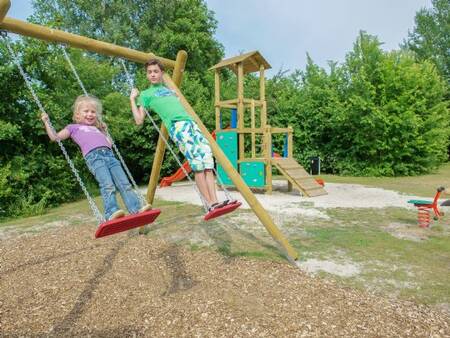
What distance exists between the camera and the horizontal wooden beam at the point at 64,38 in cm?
383

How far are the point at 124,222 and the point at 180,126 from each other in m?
1.51

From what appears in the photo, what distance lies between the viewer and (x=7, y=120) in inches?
366

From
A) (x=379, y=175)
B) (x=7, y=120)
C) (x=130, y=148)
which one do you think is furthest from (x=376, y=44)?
(x=7, y=120)

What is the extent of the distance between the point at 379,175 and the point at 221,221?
10.8 metres

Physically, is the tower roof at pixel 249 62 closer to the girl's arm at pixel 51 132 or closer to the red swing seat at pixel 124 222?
the girl's arm at pixel 51 132

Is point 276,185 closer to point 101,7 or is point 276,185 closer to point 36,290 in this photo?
point 36,290

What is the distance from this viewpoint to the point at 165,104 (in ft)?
14.1

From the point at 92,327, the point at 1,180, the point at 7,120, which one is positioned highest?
the point at 7,120

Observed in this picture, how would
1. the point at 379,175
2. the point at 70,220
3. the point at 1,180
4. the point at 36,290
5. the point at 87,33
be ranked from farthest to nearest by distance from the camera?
1. the point at 87,33
2. the point at 379,175
3. the point at 1,180
4. the point at 70,220
5. the point at 36,290

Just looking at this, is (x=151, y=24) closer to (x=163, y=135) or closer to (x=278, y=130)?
(x=278, y=130)

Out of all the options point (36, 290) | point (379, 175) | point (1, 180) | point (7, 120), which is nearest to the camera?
point (36, 290)

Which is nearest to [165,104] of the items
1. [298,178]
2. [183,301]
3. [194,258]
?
[194,258]

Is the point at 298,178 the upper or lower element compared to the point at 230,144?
lower

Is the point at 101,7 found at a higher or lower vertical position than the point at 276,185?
higher
